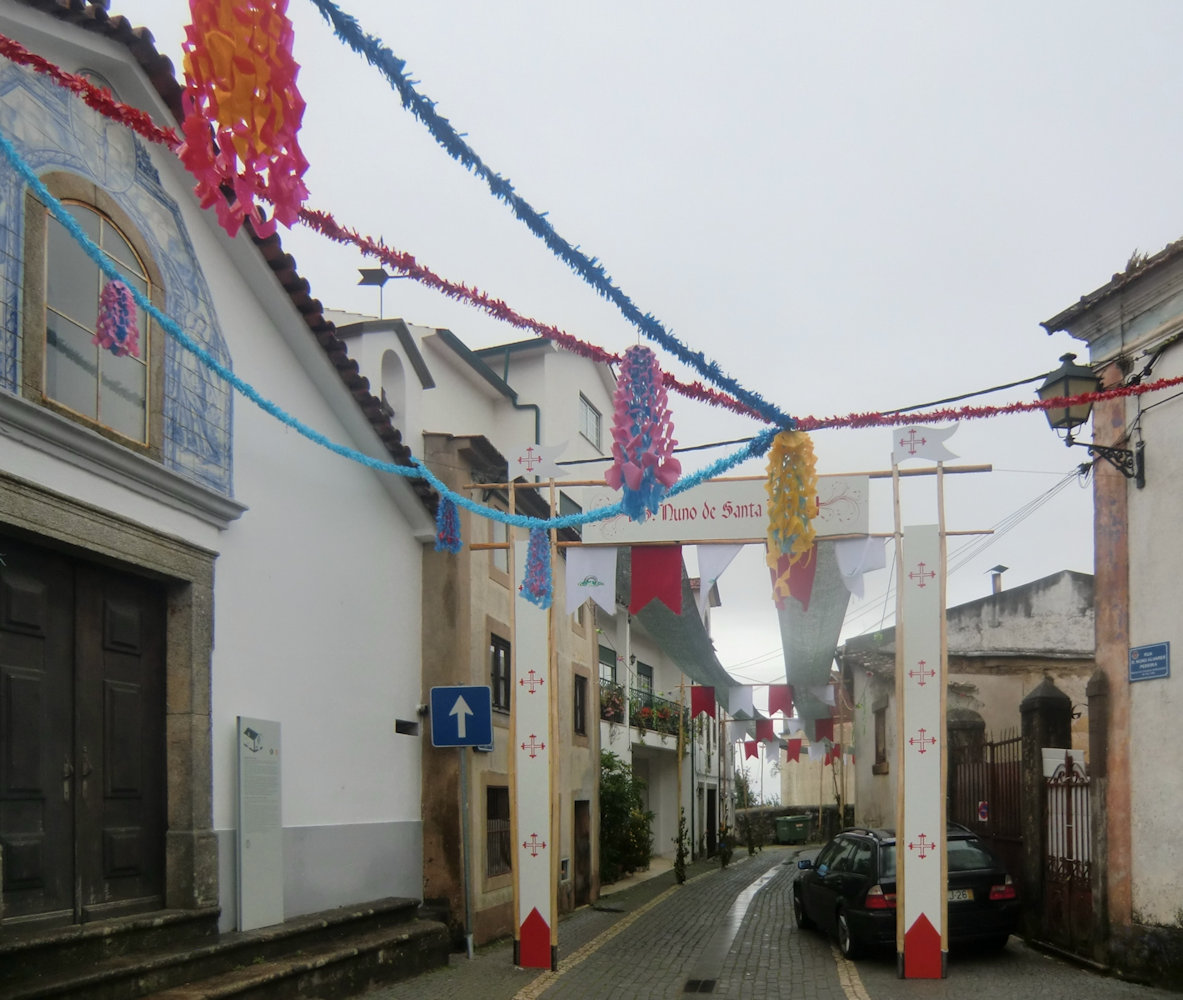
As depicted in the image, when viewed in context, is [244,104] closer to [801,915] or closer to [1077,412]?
[1077,412]

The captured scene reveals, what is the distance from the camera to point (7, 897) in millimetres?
7660

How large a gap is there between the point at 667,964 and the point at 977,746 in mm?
5960

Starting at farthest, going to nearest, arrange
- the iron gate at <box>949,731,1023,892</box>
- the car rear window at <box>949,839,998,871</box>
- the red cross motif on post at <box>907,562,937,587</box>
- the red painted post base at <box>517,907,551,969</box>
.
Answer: the iron gate at <box>949,731,1023,892</box> → the car rear window at <box>949,839,998,871</box> → the red cross motif on post at <box>907,562,937,587</box> → the red painted post base at <box>517,907,551,969</box>

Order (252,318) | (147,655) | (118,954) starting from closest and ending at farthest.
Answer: (118,954) → (147,655) → (252,318)

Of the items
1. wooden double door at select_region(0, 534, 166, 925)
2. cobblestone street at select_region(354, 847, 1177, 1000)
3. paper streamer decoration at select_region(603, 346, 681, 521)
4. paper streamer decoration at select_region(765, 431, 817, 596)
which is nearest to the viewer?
paper streamer decoration at select_region(603, 346, 681, 521)

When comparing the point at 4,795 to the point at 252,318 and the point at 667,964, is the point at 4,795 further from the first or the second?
the point at 667,964

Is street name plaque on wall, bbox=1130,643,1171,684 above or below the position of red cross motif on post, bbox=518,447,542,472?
below

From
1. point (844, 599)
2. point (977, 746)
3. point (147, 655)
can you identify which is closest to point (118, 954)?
point (147, 655)

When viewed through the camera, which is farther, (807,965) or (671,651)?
(671,651)

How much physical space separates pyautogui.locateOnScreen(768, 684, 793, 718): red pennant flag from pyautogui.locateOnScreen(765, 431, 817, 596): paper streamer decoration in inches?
668

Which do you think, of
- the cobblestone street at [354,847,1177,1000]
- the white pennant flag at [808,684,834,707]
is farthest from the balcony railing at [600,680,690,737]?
the cobblestone street at [354,847,1177,1000]

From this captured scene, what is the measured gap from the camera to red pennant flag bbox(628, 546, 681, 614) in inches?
576

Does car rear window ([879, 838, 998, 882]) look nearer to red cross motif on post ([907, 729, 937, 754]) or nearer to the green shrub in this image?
red cross motif on post ([907, 729, 937, 754])

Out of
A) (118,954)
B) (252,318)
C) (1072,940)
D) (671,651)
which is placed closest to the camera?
(118,954)
